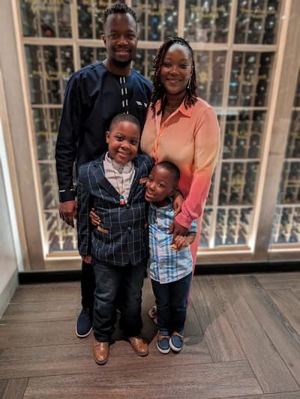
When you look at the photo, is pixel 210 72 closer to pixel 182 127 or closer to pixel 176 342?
pixel 182 127

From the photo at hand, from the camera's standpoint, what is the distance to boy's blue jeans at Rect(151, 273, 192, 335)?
4.37 ft

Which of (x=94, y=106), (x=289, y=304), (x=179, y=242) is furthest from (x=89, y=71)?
(x=289, y=304)

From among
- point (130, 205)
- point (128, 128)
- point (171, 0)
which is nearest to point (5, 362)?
point (130, 205)

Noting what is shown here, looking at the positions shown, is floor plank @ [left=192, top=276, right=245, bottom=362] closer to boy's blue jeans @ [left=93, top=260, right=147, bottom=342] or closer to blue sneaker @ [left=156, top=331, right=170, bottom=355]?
blue sneaker @ [left=156, top=331, right=170, bottom=355]

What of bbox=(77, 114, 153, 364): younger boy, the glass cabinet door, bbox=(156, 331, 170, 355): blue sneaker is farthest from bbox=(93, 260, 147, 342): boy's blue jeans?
the glass cabinet door

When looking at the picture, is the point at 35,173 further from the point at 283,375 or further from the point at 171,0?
the point at 283,375

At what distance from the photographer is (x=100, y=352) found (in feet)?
4.50

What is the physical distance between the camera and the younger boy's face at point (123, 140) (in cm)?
109

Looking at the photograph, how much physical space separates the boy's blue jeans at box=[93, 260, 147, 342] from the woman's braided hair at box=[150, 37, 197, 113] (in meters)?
0.69

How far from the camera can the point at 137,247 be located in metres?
1.24

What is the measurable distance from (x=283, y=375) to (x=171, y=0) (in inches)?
73.9

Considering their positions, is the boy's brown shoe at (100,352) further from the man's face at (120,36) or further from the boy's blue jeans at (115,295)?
the man's face at (120,36)

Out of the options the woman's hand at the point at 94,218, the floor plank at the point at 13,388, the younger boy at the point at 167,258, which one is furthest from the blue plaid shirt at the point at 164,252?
the floor plank at the point at 13,388

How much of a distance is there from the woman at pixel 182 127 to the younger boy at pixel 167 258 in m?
0.06
